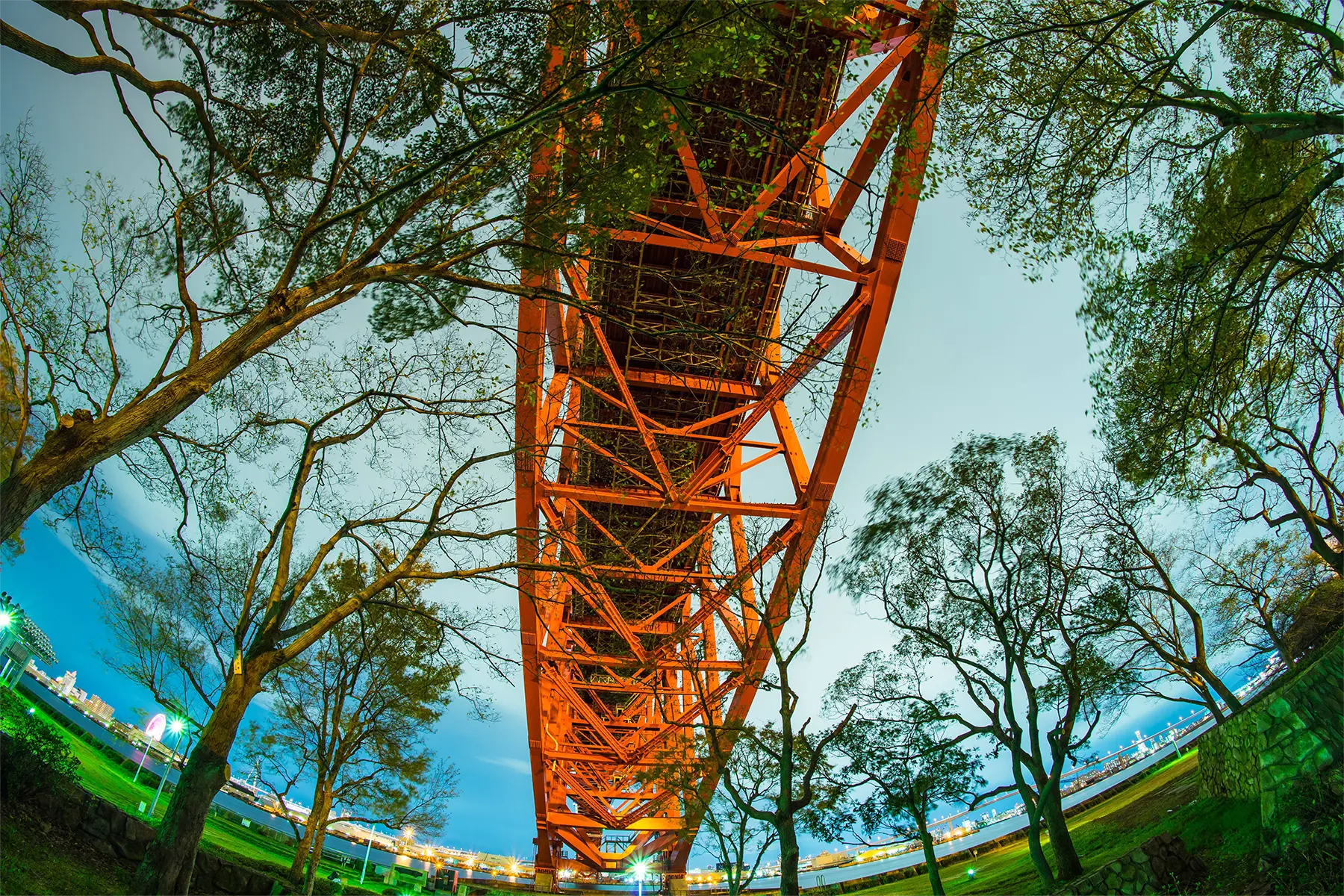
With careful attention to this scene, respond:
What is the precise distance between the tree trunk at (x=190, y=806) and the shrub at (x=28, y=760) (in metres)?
3.86

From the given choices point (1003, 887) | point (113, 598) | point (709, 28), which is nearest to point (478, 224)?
point (709, 28)

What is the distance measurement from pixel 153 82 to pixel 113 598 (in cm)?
1292

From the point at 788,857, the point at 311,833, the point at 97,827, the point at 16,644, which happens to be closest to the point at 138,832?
the point at 97,827

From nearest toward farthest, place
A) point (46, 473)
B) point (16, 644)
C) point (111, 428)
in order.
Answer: point (46, 473), point (111, 428), point (16, 644)

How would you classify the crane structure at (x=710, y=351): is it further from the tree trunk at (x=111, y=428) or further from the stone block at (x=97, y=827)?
the stone block at (x=97, y=827)

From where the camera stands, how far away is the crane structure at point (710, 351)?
26.5ft

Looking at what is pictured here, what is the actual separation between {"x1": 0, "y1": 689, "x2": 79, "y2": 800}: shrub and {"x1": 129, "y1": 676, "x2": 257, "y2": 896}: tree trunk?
386 cm

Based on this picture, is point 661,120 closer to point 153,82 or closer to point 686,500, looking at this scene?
point 153,82

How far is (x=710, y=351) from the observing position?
1400 centimetres

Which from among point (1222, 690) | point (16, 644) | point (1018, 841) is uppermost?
point (16, 644)

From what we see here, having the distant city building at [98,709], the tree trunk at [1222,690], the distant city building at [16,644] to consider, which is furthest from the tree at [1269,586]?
the distant city building at [98,709]

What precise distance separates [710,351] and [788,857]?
8579mm

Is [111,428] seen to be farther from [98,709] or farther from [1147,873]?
[98,709]

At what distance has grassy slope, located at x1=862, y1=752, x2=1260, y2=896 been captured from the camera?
8.78 meters
